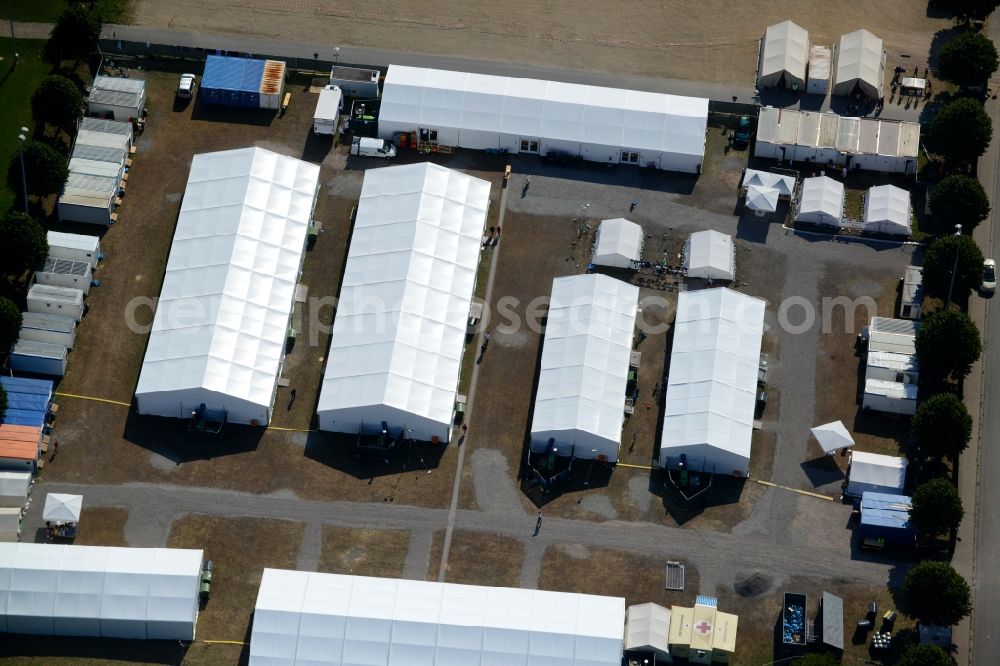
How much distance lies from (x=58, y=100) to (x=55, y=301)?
2670 cm

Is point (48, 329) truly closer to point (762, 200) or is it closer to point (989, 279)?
point (762, 200)

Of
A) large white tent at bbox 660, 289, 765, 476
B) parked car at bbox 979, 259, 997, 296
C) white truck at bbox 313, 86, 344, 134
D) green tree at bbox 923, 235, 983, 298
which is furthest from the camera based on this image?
white truck at bbox 313, 86, 344, 134

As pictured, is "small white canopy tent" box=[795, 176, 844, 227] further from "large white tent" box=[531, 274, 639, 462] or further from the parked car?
"large white tent" box=[531, 274, 639, 462]

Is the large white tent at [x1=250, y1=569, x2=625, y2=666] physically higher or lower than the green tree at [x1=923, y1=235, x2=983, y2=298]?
lower

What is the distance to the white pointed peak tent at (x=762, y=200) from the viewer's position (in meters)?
192

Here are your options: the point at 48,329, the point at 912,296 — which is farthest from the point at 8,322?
the point at 912,296

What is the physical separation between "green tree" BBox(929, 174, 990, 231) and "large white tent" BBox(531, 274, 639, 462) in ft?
→ 116

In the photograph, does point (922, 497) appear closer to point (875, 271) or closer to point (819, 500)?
point (819, 500)

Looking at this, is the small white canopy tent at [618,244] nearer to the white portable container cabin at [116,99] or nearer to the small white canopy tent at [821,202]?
the small white canopy tent at [821,202]

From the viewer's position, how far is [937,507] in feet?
536

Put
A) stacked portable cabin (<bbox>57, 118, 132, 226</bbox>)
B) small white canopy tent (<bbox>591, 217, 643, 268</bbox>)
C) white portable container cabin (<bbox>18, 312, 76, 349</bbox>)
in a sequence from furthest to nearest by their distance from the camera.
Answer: stacked portable cabin (<bbox>57, 118, 132, 226</bbox>) < small white canopy tent (<bbox>591, 217, 643, 268</bbox>) < white portable container cabin (<bbox>18, 312, 76, 349</bbox>)

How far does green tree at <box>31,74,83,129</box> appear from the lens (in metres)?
194

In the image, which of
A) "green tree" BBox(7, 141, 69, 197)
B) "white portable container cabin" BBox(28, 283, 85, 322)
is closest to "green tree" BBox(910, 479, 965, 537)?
"white portable container cabin" BBox(28, 283, 85, 322)

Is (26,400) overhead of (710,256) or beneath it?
beneath
